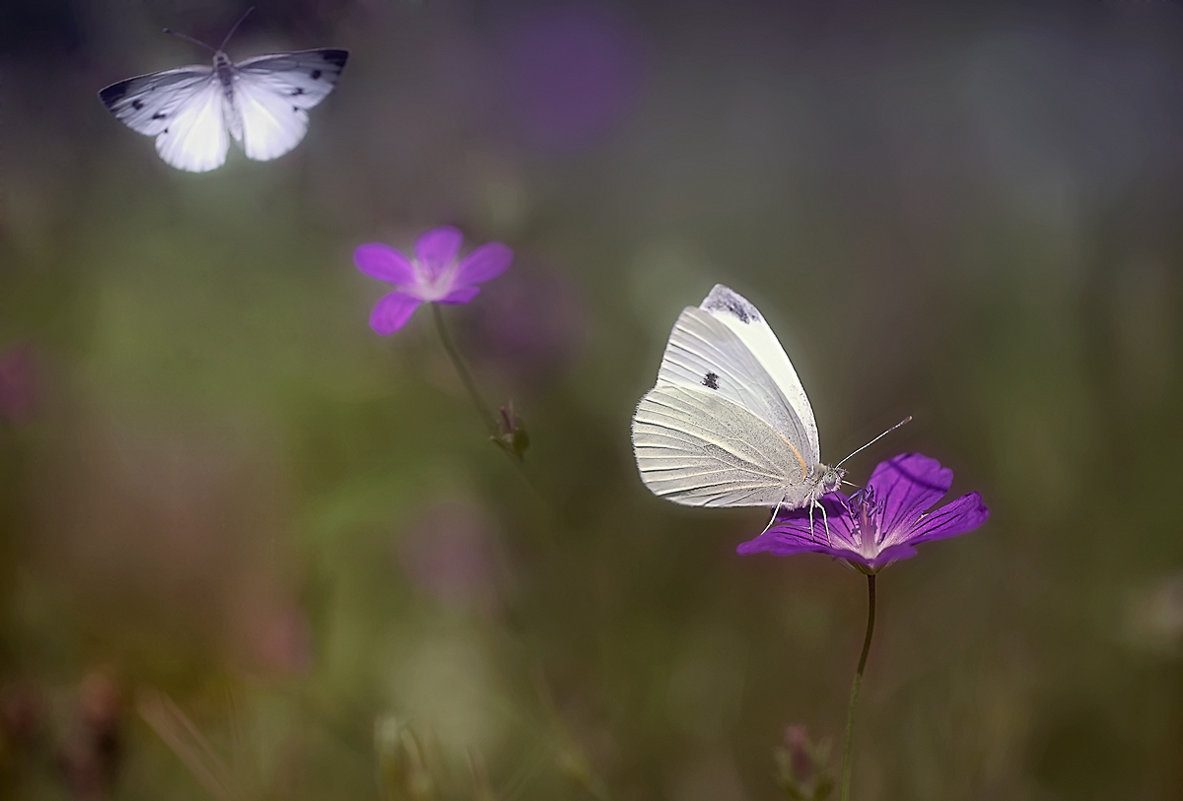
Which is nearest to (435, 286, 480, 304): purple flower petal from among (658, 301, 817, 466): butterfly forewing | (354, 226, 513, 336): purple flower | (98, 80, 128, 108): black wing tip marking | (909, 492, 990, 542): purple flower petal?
(354, 226, 513, 336): purple flower

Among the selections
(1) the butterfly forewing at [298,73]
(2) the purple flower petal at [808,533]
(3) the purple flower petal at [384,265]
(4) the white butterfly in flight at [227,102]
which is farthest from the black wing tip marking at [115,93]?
(2) the purple flower petal at [808,533]

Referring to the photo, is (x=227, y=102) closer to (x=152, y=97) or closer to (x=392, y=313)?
(x=152, y=97)

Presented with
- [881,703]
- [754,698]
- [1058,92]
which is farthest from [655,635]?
[1058,92]

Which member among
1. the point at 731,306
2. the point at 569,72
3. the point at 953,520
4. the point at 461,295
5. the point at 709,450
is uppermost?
the point at 569,72

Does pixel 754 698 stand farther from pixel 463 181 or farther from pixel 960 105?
pixel 960 105

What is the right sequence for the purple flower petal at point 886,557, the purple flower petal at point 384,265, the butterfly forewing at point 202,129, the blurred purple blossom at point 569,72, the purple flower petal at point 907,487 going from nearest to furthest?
the purple flower petal at point 886,557 → the purple flower petal at point 907,487 → the butterfly forewing at point 202,129 → the purple flower petal at point 384,265 → the blurred purple blossom at point 569,72

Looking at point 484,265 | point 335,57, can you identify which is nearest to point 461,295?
point 484,265

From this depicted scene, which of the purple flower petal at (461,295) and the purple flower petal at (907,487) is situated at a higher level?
the purple flower petal at (461,295)

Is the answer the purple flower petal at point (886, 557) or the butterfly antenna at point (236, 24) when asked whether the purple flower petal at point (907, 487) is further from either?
the butterfly antenna at point (236, 24)
